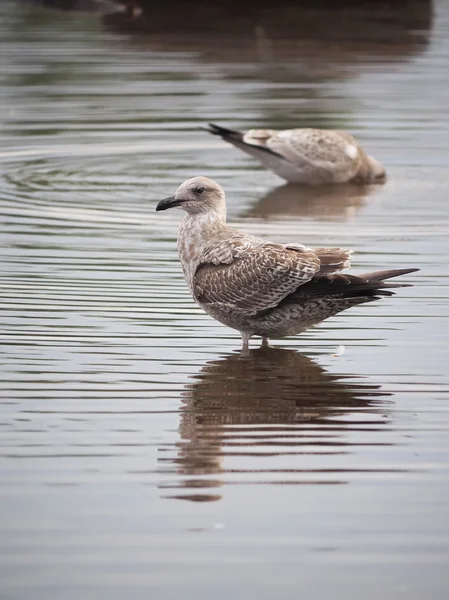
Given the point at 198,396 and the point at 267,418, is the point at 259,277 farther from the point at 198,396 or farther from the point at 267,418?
the point at 267,418

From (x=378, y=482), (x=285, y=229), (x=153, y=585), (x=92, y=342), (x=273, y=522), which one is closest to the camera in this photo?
(x=153, y=585)

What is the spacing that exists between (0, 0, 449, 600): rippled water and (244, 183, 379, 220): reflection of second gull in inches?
1.9

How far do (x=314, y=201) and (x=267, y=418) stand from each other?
18.9ft

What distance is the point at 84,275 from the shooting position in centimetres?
905

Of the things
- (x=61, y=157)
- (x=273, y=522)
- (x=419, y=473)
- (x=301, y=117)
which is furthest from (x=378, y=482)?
(x=301, y=117)

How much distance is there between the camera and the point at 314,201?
1197cm

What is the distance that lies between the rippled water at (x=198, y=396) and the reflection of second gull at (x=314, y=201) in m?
0.05

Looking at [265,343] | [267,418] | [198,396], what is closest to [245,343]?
[265,343]

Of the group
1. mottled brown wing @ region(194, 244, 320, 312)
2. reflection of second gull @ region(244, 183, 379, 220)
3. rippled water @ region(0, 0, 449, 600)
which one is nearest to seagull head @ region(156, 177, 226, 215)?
mottled brown wing @ region(194, 244, 320, 312)

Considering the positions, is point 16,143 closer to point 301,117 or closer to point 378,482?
point 301,117

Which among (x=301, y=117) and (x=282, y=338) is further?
(x=301, y=117)

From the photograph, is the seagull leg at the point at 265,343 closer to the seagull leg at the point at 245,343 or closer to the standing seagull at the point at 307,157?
the seagull leg at the point at 245,343

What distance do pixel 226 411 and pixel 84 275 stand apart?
2771mm

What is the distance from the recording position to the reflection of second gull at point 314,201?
37.0ft
